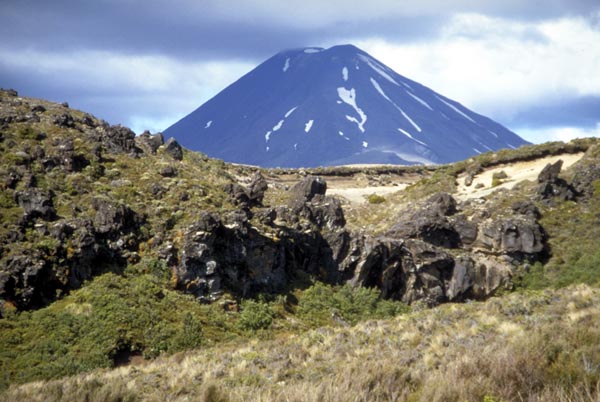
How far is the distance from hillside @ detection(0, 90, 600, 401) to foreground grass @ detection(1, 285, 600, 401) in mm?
50

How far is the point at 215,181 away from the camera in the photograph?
26828 mm

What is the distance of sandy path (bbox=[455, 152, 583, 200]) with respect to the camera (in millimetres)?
36656

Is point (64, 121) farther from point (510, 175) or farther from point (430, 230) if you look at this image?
point (510, 175)

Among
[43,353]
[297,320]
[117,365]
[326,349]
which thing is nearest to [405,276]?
[297,320]

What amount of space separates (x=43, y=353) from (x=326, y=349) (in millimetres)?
8113

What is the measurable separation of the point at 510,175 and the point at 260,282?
27.2 m

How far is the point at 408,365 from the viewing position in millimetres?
9133

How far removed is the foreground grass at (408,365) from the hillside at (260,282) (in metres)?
0.05

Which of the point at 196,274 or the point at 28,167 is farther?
the point at 28,167

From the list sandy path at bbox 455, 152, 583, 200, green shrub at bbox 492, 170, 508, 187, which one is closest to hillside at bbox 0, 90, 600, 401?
sandy path at bbox 455, 152, 583, 200

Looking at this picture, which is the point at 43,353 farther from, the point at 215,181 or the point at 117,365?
the point at 215,181

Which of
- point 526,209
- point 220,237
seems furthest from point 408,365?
point 526,209

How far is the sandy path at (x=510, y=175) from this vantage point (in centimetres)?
3666

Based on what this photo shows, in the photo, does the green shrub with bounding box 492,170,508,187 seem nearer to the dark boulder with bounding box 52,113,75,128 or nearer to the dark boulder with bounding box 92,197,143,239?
the dark boulder with bounding box 92,197,143,239
